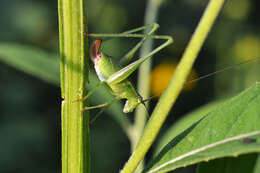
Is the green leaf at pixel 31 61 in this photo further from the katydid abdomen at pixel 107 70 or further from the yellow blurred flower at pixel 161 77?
the yellow blurred flower at pixel 161 77

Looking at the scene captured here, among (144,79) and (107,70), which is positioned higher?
(107,70)

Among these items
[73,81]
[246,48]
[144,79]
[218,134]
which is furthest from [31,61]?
[246,48]

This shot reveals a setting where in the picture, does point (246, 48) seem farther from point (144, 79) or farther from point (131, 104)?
point (131, 104)

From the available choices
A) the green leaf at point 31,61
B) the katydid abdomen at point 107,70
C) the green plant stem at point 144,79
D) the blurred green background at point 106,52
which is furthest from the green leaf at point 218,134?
the blurred green background at point 106,52

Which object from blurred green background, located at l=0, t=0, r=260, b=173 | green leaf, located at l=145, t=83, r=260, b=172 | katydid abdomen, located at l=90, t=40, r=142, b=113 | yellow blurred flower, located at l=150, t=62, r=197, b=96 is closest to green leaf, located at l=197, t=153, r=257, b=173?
green leaf, located at l=145, t=83, r=260, b=172

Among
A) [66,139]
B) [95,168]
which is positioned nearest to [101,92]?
[66,139]

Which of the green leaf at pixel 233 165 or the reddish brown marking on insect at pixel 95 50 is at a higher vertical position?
the reddish brown marking on insect at pixel 95 50

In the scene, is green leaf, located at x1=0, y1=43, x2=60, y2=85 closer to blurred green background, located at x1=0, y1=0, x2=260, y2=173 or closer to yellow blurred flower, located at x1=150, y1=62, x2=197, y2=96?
yellow blurred flower, located at x1=150, y1=62, x2=197, y2=96
